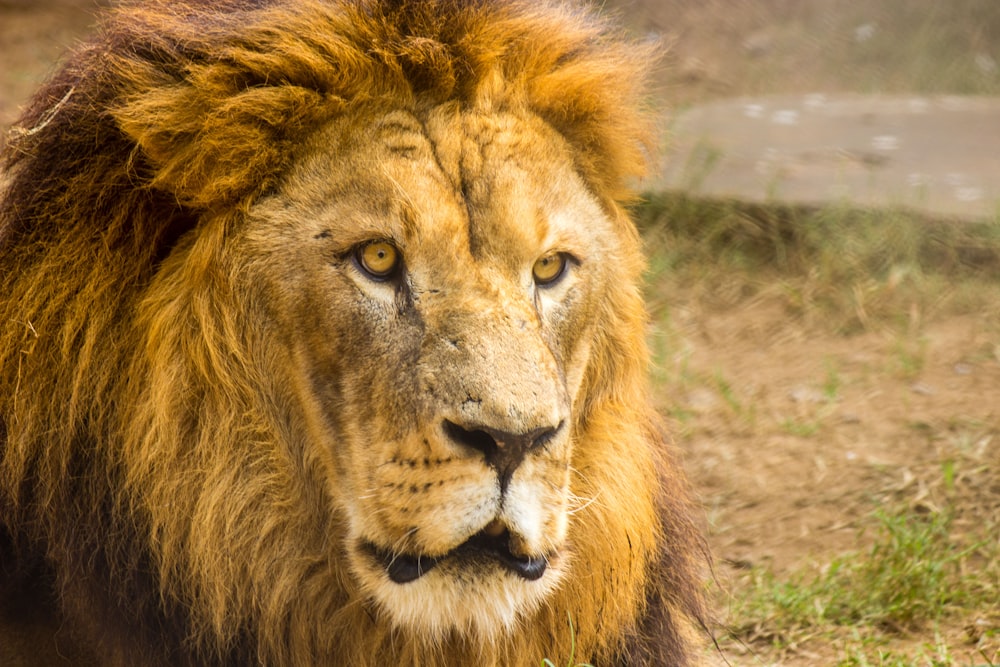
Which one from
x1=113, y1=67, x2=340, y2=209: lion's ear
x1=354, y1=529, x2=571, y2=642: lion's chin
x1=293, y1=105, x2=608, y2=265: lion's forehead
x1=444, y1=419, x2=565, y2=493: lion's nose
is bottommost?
x1=354, y1=529, x2=571, y2=642: lion's chin

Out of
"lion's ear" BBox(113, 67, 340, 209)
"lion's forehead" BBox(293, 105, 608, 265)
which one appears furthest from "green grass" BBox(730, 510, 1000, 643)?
"lion's ear" BBox(113, 67, 340, 209)

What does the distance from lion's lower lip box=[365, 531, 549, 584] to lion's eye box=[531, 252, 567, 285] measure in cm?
56

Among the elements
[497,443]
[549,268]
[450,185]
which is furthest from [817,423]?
[497,443]

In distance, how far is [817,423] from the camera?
5430mm

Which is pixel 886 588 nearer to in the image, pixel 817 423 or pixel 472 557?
pixel 817 423

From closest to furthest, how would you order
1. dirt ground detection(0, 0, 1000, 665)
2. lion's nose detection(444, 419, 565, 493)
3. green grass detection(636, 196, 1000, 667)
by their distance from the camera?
1. lion's nose detection(444, 419, 565, 493)
2. green grass detection(636, 196, 1000, 667)
3. dirt ground detection(0, 0, 1000, 665)

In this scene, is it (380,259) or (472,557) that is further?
(380,259)

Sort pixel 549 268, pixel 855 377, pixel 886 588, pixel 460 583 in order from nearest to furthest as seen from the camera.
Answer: pixel 460 583
pixel 549 268
pixel 886 588
pixel 855 377

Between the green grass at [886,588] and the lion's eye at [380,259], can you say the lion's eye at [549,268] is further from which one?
the green grass at [886,588]

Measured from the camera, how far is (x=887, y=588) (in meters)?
4.18

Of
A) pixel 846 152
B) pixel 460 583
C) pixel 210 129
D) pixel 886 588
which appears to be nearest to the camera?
pixel 460 583

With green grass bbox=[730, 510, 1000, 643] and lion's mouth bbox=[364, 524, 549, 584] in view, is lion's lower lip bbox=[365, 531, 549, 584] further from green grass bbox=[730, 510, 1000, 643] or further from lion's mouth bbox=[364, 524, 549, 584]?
green grass bbox=[730, 510, 1000, 643]

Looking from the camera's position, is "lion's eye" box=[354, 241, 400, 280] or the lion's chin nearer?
the lion's chin

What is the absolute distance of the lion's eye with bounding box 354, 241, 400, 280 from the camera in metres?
2.55
